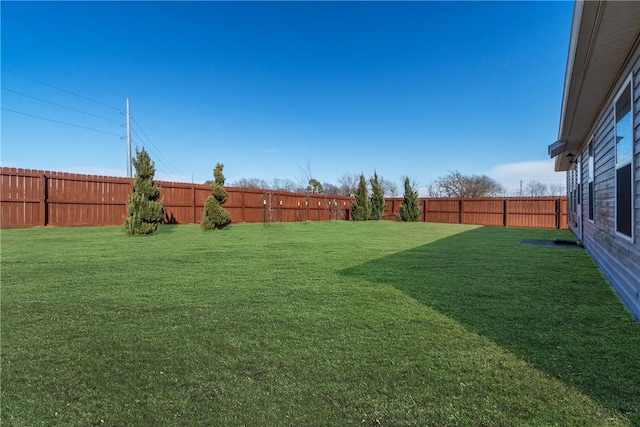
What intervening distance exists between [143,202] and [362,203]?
1448 centimetres

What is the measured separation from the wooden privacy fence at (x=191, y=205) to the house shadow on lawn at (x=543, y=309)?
948 centimetres

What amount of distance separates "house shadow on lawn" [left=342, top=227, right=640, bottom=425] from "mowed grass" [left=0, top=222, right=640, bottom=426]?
0.02 meters

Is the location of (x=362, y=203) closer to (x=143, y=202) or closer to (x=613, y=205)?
(x=143, y=202)

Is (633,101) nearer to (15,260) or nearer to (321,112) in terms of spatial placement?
(15,260)

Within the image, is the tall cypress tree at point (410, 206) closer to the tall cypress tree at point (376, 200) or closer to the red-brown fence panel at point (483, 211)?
the tall cypress tree at point (376, 200)

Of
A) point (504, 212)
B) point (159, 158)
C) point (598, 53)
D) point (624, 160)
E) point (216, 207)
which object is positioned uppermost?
point (159, 158)

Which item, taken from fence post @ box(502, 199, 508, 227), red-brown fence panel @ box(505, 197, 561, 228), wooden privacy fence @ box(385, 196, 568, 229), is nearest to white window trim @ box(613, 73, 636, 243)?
wooden privacy fence @ box(385, 196, 568, 229)

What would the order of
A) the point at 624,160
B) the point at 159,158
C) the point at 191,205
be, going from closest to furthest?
the point at 624,160 → the point at 191,205 → the point at 159,158

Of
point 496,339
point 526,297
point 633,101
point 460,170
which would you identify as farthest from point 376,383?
point 460,170

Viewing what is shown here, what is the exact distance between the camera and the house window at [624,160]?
3.21 meters

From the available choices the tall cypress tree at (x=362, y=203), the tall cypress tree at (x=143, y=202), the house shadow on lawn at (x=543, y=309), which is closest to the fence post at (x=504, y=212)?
the tall cypress tree at (x=362, y=203)

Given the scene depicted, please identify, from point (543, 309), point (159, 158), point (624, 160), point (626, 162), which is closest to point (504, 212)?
point (624, 160)

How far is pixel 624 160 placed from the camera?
3.46 metres

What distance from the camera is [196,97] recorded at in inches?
630
